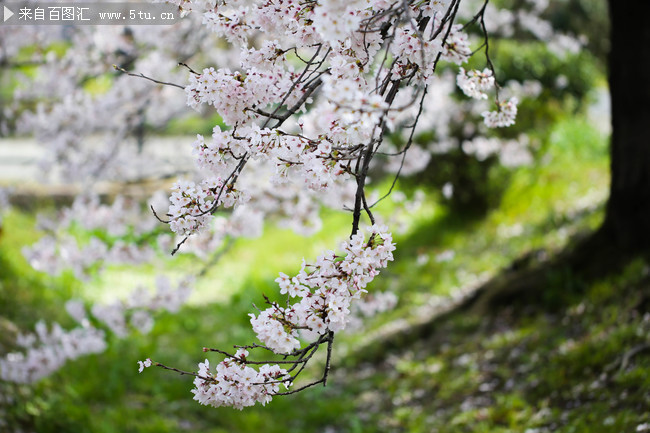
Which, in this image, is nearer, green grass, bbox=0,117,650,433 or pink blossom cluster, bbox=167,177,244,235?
pink blossom cluster, bbox=167,177,244,235

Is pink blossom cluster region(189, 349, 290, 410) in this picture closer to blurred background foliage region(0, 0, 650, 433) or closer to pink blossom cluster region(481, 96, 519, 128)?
pink blossom cluster region(481, 96, 519, 128)

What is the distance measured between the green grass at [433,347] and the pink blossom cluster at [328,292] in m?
1.64

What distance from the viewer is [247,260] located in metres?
A: 7.88

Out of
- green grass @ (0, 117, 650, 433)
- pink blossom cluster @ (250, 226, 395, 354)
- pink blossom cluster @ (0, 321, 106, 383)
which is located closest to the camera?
pink blossom cluster @ (250, 226, 395, 354)

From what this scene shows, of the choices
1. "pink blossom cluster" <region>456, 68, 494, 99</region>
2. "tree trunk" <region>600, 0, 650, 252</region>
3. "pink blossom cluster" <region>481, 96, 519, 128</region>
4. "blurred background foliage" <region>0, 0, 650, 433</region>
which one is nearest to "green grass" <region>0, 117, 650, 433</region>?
"blurred background foliage" <region>0, 0, 650, 433</region>

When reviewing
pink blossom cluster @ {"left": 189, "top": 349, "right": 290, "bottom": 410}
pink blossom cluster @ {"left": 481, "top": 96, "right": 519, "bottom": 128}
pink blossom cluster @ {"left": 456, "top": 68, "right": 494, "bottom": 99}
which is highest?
pink blossom cluster @ {"left": 456, "top": 68, "right": 494, "bottom": 99}

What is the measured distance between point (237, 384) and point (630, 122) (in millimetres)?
3358

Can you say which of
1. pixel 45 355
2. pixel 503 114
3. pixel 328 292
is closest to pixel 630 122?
pixel 503 114

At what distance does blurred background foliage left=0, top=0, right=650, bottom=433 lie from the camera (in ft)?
10.8

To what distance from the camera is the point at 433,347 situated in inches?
184

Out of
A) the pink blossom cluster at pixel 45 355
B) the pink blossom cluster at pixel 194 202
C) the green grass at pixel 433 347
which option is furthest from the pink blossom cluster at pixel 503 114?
the pink blossom cluster at pixel 45 355

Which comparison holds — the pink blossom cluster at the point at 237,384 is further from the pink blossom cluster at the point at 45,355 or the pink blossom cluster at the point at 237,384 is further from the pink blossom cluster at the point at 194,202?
the pink blossom cluster at the point at 45,355

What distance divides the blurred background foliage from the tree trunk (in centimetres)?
31

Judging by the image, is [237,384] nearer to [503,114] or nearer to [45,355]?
[503,114]
